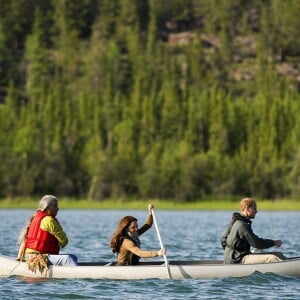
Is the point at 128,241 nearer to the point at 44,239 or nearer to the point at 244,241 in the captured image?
the point at 44,239

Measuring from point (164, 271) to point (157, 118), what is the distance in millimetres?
104221

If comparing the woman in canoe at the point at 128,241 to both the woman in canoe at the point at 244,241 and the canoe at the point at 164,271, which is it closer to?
the canoe at the point at 164,271

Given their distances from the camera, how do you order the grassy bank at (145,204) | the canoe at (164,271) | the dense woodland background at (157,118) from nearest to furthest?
the canoe at (164,271) < the grassy bank at (145,204) < the dense woodland background at (157,118)

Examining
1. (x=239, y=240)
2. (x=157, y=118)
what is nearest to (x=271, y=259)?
(x=239, y=240)

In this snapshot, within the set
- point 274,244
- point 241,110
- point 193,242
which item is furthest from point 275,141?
point 274,244

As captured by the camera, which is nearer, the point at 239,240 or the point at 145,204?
the point at 239,240

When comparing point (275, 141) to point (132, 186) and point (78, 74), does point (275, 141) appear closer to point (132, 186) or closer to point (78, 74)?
point (132, 186)

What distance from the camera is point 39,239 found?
29344mm

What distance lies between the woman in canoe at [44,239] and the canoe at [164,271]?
0.24 meters

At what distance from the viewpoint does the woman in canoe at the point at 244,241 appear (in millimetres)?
28828

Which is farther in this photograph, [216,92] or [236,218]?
[216,92]

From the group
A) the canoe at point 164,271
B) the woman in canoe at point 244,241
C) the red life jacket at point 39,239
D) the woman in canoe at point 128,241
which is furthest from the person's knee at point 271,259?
the red life jacket at point 39,239

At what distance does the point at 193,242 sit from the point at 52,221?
1974cm

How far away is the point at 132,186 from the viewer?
11694cm
